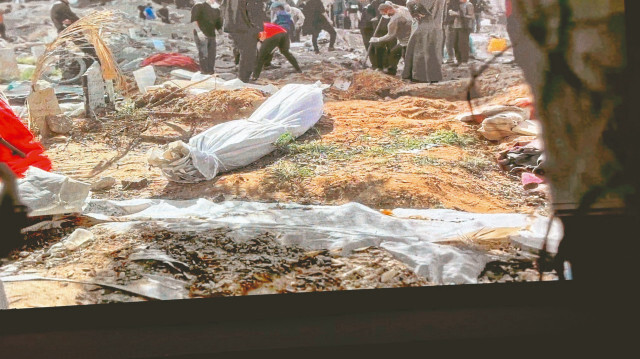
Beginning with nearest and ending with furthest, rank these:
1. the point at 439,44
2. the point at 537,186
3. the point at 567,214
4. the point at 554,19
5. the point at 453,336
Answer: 1. the point at 453,336
2. the point at 554,19
3. the point at 567,214
4. the point at 537,186
5. the point at 439,44


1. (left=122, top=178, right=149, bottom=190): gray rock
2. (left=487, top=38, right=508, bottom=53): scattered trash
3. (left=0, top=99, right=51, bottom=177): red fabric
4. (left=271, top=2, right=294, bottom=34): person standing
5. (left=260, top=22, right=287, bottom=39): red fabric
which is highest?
(left=271, top=2, right=294, bottom=34): person standing

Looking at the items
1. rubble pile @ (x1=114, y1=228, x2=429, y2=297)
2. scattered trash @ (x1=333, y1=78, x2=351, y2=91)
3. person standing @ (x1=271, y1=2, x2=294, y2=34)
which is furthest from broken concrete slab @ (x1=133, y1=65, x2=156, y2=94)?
scattered trash @ (x1=333, y1=78, x2=351, y2=91)

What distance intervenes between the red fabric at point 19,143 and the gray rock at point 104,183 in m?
0.22

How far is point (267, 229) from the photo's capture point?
2797 mm

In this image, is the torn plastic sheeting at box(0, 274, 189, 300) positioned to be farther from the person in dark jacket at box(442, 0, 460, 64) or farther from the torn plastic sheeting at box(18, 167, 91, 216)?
the person in dark jacket at box(442, 0, 460, 64)

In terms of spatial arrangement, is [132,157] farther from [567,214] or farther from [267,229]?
[567,214]

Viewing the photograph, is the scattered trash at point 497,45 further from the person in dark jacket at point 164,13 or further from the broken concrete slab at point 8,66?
the broken concrete slab at point 8,66

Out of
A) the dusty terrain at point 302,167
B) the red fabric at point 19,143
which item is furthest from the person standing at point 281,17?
the red fabric at point 19,143

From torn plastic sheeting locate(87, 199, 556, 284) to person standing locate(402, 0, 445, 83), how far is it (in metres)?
0.69

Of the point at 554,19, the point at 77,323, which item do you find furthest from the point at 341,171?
the point at 77,323

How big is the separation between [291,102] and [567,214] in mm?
1388

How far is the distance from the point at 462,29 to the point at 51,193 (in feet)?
6.61

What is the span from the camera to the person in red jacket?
288 centimetres

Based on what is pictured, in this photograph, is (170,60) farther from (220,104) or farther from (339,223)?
(339,223)
